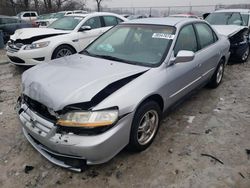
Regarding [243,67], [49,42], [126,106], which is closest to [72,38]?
[49,42]

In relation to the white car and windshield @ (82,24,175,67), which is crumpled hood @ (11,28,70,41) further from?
windshield @ (82,24,175,67)

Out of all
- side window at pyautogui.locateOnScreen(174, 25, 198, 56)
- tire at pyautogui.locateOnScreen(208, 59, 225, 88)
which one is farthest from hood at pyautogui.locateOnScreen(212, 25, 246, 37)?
side window at pyautogui.locateOnScreen(174, 25, 198, 56)

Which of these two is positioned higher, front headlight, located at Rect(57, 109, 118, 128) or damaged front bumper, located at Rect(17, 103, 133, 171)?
front headlight, located at Rect(57, 109, 118, 128)

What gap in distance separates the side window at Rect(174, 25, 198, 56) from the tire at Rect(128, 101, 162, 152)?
0.94 metres

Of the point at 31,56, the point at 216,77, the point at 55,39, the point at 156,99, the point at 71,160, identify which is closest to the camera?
the point at 71,160

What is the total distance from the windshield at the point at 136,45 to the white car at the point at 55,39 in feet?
8.54

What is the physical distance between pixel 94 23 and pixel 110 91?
17.3 ft

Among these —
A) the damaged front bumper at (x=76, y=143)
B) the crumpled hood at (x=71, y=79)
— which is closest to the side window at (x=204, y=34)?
the crumpled hood at (x=71, y=79)

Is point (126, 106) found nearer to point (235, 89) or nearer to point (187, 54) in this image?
point (187, 54)

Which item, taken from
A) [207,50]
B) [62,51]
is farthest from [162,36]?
[62,51]

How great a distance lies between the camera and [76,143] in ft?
7.42

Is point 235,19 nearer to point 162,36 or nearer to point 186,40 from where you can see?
point 186,40

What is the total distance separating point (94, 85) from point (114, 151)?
28.9 inches

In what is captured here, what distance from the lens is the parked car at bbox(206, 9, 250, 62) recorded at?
692cm
